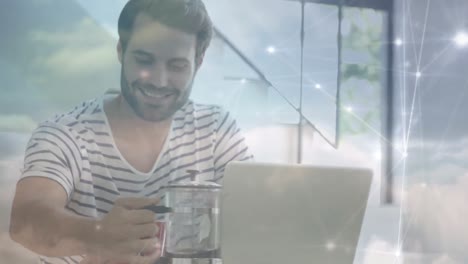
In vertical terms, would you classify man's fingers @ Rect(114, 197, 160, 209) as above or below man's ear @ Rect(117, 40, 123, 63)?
below

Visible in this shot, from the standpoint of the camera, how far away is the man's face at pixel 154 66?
1812 millimetres

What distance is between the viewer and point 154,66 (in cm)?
181

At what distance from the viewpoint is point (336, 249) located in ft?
5.05

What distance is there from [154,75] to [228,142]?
0.34 metres

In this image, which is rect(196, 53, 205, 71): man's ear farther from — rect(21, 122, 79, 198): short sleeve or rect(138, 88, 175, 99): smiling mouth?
rect(21, 122, 79, 198): short sleeve

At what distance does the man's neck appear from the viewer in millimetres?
1813

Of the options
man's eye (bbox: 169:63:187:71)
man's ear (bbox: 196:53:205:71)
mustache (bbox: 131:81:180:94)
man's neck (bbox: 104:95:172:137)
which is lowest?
man's neck (bbox: 104:95:172:137)

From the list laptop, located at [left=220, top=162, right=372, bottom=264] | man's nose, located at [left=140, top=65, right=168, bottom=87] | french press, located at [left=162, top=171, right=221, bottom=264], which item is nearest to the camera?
laptop, located at [left=220, top=162, right=372, bottom=264]

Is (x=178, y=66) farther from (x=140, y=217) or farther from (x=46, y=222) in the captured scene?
(x=46, y=222)

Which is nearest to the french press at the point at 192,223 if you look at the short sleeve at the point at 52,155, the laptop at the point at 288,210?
the laptop at the point at 288,210

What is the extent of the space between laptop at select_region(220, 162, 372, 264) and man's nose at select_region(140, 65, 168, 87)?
0.48m

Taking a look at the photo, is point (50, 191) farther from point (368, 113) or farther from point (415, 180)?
point (415, 180)

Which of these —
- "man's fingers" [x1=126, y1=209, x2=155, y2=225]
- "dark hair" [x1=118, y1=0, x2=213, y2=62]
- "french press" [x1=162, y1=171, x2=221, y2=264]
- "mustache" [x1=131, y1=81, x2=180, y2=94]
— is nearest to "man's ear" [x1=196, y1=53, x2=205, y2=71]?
"dark hair" [x1=118, y1=0, x2=213, y2=62]

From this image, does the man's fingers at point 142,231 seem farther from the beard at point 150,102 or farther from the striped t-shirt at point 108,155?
the beard at point 150,102
